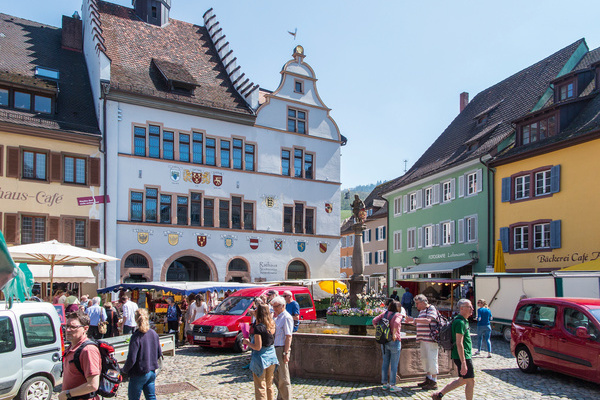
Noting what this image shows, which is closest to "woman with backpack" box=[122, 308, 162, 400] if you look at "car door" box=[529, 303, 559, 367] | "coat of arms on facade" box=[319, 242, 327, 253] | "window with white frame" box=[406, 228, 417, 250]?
"car door" box=[529, 303, 559, 367]

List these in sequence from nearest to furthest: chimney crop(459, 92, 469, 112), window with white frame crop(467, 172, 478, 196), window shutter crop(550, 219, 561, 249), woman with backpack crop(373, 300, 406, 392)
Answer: woman with backpack crop(373, 300, 406, 392) → window shutter crop(550, 219, 561, 249) → window with white frame crop(467, 172, 478, 196) → chimney crop(459, 92, 469, 112)

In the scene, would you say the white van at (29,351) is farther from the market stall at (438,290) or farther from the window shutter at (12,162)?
the market stall at (438,290)

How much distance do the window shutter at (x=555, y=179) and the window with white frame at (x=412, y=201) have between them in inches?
536

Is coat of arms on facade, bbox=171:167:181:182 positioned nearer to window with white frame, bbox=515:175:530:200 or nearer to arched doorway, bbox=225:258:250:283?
arched doorway, bbox=225:258:250:283

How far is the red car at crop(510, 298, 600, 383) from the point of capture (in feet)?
35.7

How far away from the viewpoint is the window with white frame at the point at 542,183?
2639 cm

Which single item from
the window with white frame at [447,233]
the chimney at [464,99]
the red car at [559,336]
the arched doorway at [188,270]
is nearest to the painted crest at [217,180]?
the arched doorway at [188,270]

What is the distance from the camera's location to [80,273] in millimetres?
23156


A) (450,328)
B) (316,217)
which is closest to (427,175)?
(316,217)

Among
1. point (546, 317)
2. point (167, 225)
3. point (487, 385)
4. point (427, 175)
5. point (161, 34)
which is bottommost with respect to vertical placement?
point (487, 385)

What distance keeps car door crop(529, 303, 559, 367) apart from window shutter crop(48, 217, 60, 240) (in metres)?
19.4

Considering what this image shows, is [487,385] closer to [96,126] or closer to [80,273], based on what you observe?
[80,273]

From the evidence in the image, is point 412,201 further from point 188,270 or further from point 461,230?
point 188,270

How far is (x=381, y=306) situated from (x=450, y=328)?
382 centimetres
